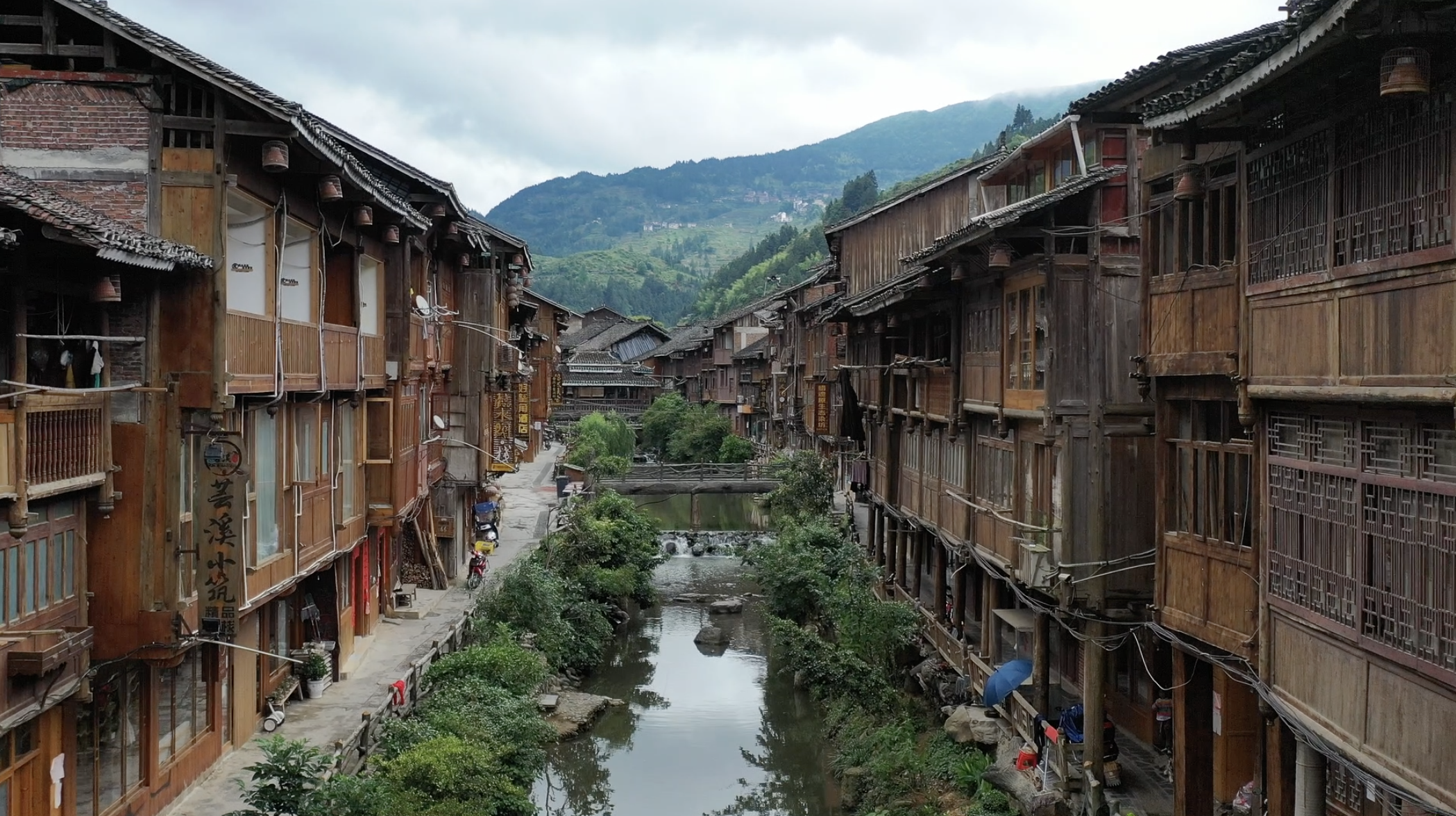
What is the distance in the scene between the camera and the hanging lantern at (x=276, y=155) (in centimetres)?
1572

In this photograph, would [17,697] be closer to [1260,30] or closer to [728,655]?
[1260,30]

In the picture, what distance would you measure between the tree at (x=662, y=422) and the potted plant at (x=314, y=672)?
61.3m

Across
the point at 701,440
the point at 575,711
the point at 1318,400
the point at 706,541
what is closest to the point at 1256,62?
the point at 1318,400

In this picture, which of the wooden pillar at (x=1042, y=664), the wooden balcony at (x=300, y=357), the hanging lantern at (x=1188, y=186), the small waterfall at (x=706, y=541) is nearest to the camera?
the hanging lantern at (x=1188, y=186)

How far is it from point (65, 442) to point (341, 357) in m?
9.16

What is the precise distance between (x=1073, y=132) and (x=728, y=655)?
22856 mm

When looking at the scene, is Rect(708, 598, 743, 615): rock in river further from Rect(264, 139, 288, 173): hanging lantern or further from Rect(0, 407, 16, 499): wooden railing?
Rect(0, 407, 16, 499): wooden railing

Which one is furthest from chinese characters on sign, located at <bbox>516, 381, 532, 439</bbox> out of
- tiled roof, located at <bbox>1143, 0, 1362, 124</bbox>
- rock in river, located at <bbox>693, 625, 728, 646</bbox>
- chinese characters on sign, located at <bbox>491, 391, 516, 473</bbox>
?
tiled roof, located at <bbox>1143, 0, 1362, 124</bbox>

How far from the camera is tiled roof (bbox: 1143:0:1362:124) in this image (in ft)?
30.0

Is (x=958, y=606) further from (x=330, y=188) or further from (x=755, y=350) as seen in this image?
(x=755, y=350)

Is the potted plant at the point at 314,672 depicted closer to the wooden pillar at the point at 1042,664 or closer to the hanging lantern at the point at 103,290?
the hanging lantern at the point at 103,290

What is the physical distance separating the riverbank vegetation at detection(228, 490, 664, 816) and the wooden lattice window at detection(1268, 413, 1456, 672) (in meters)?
11.6

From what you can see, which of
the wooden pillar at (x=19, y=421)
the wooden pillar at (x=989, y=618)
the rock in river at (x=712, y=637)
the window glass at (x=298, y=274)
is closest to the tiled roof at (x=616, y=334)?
the rock in river at (x=712, y=637)

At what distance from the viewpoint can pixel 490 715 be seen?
74.0 feet
